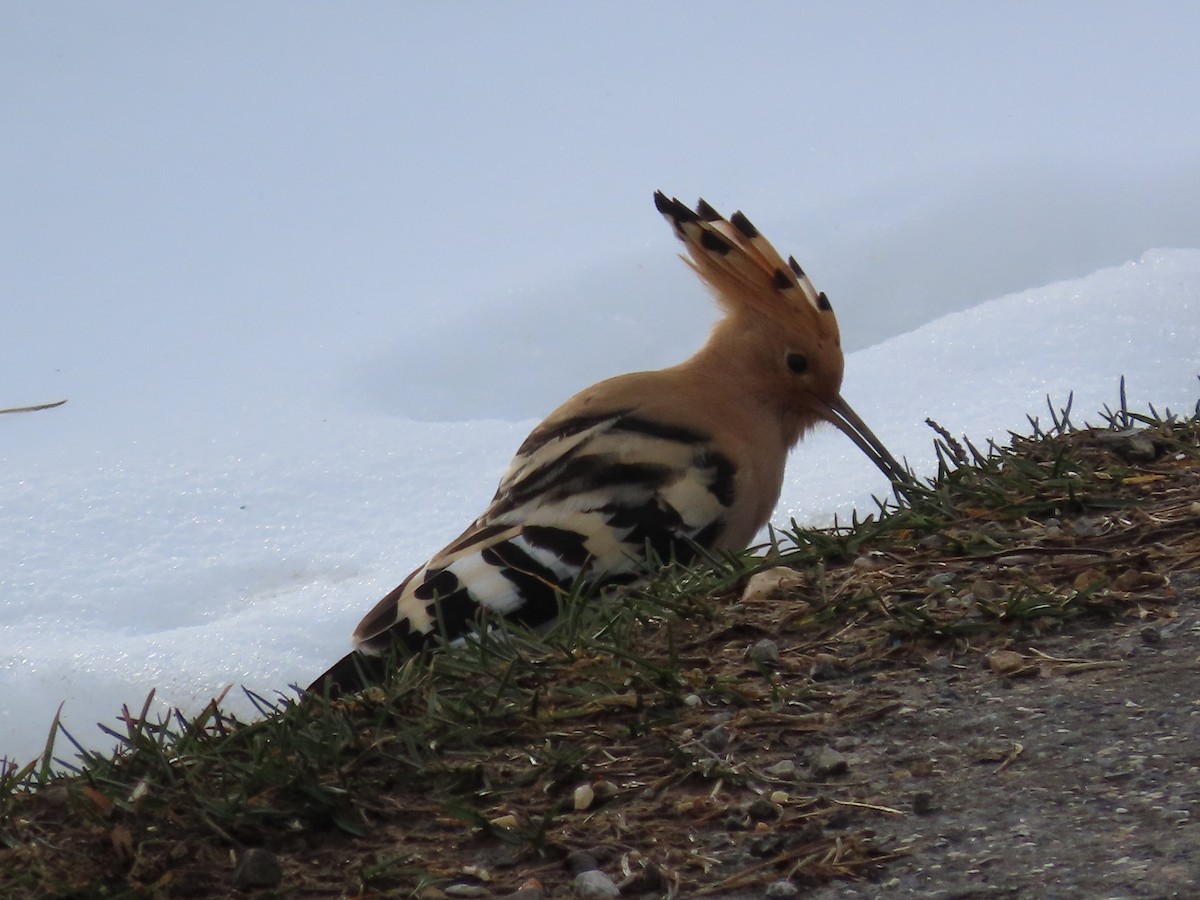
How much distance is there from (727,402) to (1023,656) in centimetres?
121

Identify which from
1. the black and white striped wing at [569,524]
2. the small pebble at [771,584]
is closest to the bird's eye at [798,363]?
the black and white striped wing at [569,524]

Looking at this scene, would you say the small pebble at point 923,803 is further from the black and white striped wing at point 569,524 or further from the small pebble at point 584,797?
the black and white striped wing at point 569,524

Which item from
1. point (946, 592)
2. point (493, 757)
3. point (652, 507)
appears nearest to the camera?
point (493, 757)

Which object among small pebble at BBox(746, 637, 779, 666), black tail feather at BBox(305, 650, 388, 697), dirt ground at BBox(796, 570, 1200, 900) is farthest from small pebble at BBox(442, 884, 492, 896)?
black tail feather at BBox(305, 650, 388, 697)

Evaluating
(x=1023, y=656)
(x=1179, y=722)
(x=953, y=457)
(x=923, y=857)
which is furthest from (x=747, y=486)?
(x=923, y=857)

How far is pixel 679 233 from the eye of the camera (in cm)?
291

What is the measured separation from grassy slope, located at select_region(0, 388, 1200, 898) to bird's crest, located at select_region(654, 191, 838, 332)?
3.04ft

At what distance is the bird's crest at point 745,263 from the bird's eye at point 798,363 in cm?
7

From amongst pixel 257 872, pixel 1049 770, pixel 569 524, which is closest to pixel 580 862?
pixel 257 872

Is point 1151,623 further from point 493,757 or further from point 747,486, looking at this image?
point 747,486

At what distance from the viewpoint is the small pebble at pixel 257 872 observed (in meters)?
1.35

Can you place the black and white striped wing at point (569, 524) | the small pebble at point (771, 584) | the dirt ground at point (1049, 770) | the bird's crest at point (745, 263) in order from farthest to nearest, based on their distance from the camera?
the bird's crest at point (745, 263) < the black and white striped wing at point (569, 524) < the small pebble at point (771, 584) < the dirt ground at point (1049, 770)

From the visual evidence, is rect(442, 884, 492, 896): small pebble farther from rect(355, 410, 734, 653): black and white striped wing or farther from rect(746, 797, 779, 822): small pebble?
rect(355, 410, 734, 653): black and white striped wing

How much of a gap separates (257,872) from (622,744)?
0.37 m
